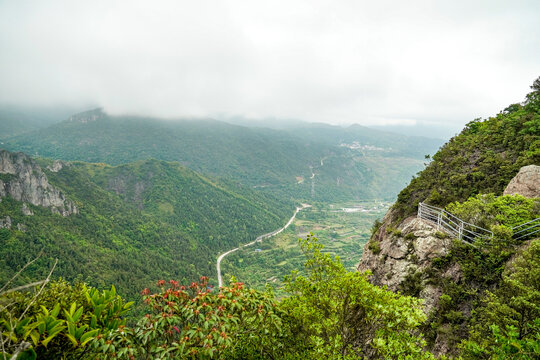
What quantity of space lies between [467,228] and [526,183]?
482cm

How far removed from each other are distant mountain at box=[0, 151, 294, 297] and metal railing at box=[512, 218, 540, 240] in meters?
45.1

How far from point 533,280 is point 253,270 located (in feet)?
364

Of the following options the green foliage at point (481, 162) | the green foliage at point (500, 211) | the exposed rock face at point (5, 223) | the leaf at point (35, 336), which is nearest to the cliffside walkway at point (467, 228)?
the green foliage at point (500, 211)

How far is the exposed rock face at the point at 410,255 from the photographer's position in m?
14.6

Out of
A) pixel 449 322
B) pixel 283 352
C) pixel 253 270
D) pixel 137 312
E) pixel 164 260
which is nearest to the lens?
pixel 283 352

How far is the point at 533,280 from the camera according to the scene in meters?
7.59

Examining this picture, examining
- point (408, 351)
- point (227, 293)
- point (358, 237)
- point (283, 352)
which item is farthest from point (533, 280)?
point (358, 237)

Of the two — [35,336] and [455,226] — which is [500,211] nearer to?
[455,226]

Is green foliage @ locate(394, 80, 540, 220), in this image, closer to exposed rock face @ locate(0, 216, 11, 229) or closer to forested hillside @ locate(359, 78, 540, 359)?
forested hillside @ locate(359, 78, 540, 359)

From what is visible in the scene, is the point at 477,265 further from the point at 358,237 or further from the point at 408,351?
the point at 358,237

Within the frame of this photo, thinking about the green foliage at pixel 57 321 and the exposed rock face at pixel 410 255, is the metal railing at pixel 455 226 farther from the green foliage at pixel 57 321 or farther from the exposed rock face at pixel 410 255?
the green foliage at pixel 57 321

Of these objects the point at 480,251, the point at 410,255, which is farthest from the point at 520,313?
the point at 410,255

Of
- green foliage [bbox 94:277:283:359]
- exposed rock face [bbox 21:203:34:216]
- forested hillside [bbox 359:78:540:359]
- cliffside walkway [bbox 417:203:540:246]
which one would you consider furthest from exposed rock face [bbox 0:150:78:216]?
cliffside walkway [bbox 417:203:540:246]

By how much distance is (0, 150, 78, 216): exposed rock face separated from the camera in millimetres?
92875
